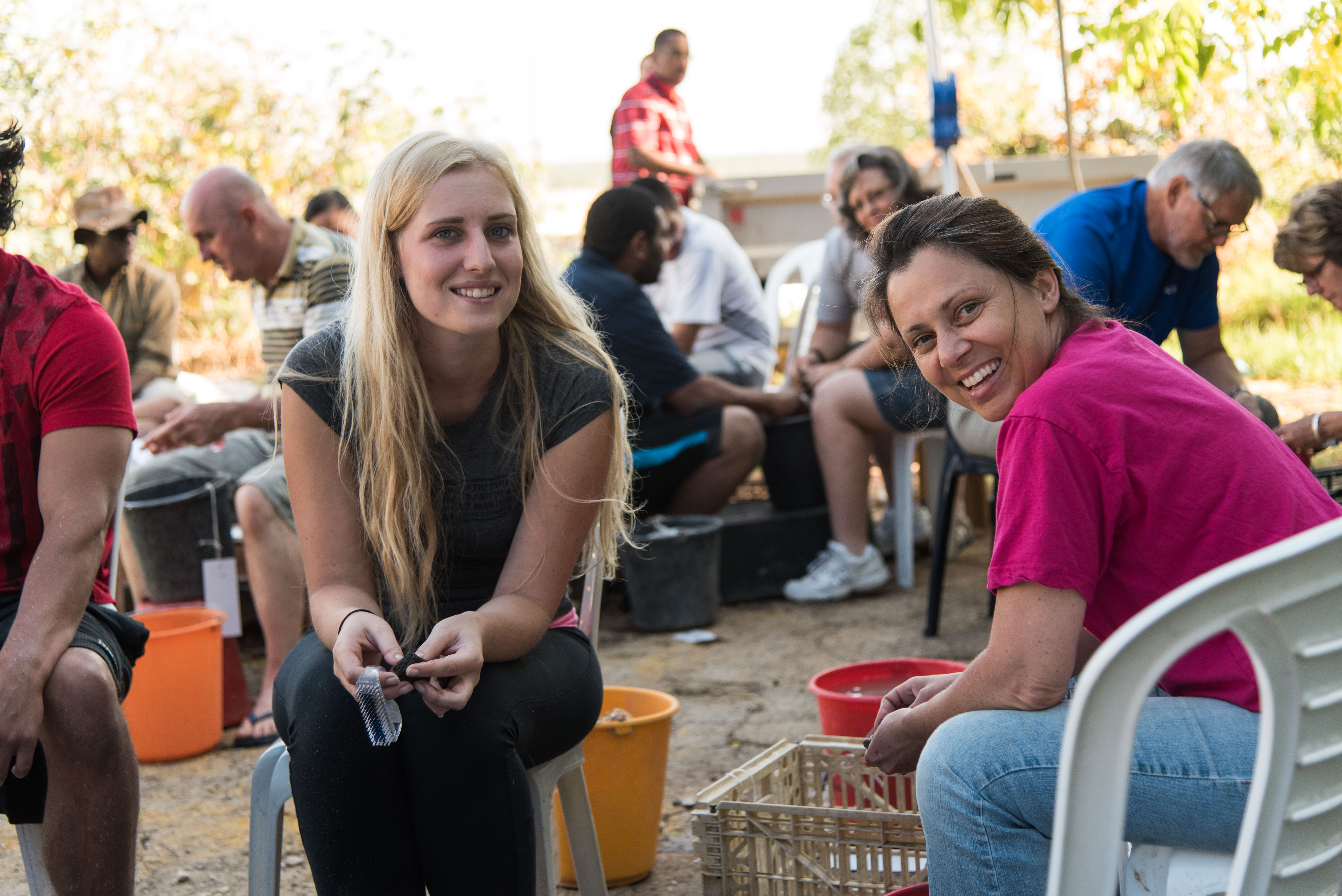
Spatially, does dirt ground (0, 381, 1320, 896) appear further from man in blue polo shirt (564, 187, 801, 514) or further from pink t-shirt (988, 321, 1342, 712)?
pink t-shirt (988, 321, 1342, 712)

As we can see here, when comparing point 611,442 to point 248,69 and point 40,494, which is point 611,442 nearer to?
point 40,494

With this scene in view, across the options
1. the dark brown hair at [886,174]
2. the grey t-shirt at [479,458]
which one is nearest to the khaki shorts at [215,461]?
the grey t-shirt at [479,458]

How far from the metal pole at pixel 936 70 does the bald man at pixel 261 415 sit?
2.06 meters

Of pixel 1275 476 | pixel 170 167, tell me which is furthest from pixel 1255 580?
pixel 170 167

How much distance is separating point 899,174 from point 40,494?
10.3 feet

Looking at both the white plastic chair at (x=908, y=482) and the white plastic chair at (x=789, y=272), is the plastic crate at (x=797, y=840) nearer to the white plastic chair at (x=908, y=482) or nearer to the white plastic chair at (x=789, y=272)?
the white plastic chair at (x=908, y=482)

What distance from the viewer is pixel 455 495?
1854 mm

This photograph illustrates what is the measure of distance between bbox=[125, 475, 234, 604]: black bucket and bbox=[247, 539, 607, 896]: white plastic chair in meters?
1.63

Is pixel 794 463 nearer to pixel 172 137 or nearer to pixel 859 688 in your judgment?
pixel 859 688

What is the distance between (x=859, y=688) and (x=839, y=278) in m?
2.49

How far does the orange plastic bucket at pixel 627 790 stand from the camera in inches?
84.2

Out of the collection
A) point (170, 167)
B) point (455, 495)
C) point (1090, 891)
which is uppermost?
point (170, 167)

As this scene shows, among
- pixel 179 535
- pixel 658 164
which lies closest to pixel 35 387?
pixel 179 535

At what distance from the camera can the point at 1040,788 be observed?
126 cm
